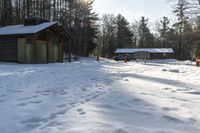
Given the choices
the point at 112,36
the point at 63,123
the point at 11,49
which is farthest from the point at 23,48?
the point at 112,36

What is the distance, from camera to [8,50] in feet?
112

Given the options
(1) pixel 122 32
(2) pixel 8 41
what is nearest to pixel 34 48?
(2) pixel 8 41

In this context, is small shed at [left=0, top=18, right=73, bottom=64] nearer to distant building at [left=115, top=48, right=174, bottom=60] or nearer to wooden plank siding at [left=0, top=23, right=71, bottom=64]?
wooden plank siding at [left=0, top=23, right=71, bottom=64]

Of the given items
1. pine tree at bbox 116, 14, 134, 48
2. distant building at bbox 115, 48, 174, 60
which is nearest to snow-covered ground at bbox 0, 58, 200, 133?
distant building at bbox 115, 48, 174, 60

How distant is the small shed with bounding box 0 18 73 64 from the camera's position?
32688 mm

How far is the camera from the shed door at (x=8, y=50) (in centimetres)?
3362

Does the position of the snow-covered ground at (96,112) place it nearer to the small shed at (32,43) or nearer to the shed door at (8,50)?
the small shed at (32,43)

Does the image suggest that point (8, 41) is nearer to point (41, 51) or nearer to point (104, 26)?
point (41, 51)

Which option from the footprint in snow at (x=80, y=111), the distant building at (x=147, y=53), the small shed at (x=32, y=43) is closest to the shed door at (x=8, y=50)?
the small shed at (x=32, y=43)

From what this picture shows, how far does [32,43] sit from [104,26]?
207ft

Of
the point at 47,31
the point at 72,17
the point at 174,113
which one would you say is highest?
the point at 72,17

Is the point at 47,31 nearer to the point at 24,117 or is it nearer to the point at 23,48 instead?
the point at 23,48

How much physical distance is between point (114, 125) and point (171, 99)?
11.6ft

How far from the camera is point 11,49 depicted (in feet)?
111
